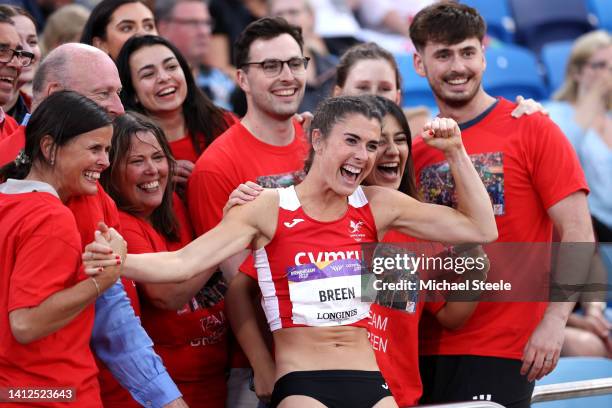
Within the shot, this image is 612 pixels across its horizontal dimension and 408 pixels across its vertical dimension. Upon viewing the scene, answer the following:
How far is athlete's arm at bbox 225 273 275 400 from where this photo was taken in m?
4.04

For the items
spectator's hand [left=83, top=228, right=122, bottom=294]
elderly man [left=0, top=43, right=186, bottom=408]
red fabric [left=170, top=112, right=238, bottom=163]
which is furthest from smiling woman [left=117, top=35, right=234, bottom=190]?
spectator's hand [left=83, top=228, right=122, bottom=294]

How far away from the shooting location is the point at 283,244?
12.6 feet

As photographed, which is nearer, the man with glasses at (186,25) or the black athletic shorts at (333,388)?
the black athletic shorts at (333,388)

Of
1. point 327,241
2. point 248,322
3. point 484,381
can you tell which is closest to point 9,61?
point 248,322

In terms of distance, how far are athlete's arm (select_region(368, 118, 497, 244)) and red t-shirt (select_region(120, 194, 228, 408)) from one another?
0.83 metres

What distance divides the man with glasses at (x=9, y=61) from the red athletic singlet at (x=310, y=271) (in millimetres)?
1266

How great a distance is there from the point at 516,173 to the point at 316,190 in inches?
44.0

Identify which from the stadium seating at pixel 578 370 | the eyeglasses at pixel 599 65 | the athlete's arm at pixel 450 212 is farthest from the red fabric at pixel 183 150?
the eyeglasses at pixel 599 65

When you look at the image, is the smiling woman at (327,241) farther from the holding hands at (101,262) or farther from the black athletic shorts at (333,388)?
the holding hands at (101,262)

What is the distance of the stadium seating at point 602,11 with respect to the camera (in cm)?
1030

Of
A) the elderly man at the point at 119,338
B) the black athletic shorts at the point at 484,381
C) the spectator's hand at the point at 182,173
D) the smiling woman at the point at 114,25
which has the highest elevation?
the smiling woman at the point at 114,25

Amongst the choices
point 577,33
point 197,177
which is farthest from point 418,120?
point 577,33

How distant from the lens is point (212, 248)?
3.71 meters

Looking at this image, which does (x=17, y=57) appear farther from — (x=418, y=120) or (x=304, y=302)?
(x=418, y=120)
